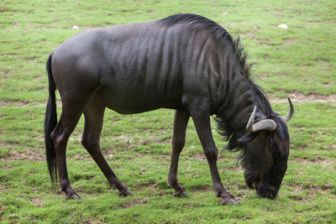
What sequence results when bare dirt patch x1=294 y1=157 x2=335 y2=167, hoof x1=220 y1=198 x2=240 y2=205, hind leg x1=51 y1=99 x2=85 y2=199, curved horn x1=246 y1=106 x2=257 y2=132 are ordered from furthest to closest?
bare dirt patch x1=294 y1=157 x2=335 y2=167
hind leg x1=51 y1=99 x2=85 y2=199
hoof x1=220 y1=198 x2=240 y2=205
curved horn x1=246 y1=106 x2=257 y2=132

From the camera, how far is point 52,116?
314 inches

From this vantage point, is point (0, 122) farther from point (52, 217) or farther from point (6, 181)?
point (52, 217)

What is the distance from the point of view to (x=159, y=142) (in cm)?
1031

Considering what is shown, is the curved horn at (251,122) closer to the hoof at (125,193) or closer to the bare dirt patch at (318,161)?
the hoof at (125,193)

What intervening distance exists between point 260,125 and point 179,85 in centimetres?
104

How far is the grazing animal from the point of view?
749 cm

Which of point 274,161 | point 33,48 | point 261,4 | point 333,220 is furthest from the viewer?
point 261,4

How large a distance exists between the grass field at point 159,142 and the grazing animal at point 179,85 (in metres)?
0.38

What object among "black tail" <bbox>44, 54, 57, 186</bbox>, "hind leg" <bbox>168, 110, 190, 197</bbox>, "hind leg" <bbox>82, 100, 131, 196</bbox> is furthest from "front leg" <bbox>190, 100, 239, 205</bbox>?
"black tail" <bbox>44, 54, 57, 186</bbox>

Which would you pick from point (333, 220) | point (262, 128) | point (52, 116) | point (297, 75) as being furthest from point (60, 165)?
point (297, 75)

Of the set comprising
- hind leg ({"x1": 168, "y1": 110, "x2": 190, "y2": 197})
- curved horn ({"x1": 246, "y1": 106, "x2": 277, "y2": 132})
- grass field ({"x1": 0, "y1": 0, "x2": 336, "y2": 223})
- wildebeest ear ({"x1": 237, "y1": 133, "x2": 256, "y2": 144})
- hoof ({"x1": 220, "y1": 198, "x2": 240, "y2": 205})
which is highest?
curved horn ({"x1": 246, "y1": 106, "x2": 277, "y2": 132})

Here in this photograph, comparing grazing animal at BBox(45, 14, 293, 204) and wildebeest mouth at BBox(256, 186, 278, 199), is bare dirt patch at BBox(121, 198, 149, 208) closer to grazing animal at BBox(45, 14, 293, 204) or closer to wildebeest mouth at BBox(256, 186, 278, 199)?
grazing animal at BBox(45, 14, 293, 204)

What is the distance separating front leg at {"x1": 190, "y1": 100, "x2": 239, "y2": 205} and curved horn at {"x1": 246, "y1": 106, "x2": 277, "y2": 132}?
0.48 metres

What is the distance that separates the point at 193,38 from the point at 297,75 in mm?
7043
